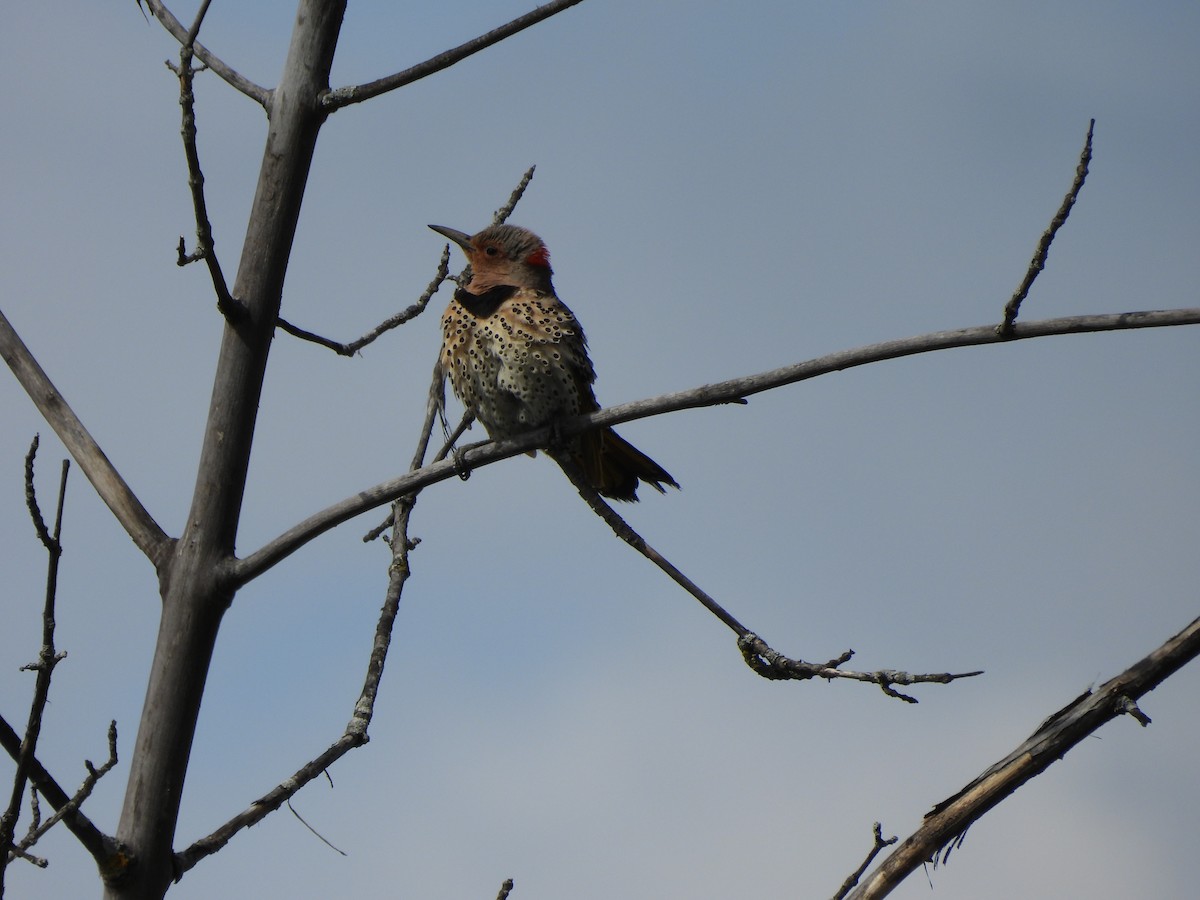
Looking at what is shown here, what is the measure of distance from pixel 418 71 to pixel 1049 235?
1.71m

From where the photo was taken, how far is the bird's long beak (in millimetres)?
6754

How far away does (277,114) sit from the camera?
3.51 metres

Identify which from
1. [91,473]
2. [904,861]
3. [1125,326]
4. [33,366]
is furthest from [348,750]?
[1125,326]

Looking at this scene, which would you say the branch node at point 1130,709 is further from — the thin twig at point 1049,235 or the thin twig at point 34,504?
the thin twig at point 34,504

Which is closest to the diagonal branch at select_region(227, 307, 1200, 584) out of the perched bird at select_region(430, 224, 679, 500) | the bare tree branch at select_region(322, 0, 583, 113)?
the bare tree branch at select_region(322, 0, 583, 113)

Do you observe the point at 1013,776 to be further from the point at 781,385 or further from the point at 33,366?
the point at 33,366

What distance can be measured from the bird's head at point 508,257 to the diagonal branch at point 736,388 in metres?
3.11

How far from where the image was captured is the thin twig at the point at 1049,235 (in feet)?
10.2

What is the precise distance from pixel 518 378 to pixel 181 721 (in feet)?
9.32

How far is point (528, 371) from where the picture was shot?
5.75m

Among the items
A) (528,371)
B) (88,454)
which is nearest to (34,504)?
(88,454)

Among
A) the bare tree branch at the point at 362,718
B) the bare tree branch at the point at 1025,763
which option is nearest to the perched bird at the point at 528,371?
the bare tree branch at the point at 362,718

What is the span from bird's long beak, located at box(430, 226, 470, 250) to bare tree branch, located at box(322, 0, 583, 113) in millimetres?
3207

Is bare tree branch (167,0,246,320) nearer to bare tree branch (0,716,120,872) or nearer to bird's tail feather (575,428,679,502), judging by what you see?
bare tree branch (0,716,120,872)
